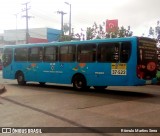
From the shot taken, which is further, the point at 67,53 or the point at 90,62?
the point at 67,53

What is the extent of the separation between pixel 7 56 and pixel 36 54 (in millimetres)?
3263

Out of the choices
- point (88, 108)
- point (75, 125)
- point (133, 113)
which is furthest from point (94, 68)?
point (75, 125)

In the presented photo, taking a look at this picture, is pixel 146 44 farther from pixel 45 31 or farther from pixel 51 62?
pixel 45 31

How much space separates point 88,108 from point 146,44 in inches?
210

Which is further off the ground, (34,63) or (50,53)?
(50,53)

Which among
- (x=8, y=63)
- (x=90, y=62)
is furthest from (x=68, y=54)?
(x=8, y=63)

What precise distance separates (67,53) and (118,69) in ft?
12.8

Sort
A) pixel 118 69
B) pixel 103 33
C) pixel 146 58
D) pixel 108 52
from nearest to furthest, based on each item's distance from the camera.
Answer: pixel 146 58 < pixel 118 69 < pixel 108 52 < pixel 103 33

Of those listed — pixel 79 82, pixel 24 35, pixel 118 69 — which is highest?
pixel 24 35

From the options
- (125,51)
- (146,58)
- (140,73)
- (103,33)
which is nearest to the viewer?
(140,73)

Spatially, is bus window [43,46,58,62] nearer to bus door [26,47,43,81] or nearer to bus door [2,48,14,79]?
bus door [26,47,43,81]

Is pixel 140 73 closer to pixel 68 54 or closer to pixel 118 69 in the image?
pixel 118 69

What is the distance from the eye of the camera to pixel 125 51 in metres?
15.9

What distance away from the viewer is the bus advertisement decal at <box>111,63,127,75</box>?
52.2 ft
